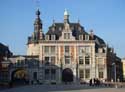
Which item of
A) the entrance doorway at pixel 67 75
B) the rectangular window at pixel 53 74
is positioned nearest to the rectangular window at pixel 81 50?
the entrance doorway at pixel 67 75

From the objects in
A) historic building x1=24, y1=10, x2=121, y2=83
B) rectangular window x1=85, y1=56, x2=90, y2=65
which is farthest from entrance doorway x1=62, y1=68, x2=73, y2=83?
rectangular window x1=85, y1=56, x2=90, y2=65

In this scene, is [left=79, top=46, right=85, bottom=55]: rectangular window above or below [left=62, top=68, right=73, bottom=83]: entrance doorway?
above

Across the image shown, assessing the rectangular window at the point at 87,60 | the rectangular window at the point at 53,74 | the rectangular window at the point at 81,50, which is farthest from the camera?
the rectangular window at the point at 81,50

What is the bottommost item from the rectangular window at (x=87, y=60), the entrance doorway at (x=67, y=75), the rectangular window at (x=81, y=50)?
the entrance doorway at (x=67, y=75)

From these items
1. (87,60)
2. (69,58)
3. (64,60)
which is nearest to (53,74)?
(64,60)

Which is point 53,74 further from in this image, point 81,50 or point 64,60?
point 81,50

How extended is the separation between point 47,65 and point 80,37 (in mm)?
9811

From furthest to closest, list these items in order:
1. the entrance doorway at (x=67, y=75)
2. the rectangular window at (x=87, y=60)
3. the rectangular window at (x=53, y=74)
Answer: the entrance doorway at (x=67, y=75)
the rectangular window at (x=87, y=60)
the rectangular window at (x=53, y=74)

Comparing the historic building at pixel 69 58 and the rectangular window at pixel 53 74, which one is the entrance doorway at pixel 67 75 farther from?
the rectangular window at pixel 53 74

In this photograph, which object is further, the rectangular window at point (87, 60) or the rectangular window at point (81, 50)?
the rectangular window at point (81, 50)

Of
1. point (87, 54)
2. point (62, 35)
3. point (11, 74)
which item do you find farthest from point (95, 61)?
point (11, 74)

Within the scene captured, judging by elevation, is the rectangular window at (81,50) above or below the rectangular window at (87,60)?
above

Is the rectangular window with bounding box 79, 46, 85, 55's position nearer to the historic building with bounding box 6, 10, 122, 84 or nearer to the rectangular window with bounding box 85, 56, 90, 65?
the historic building with bounding box 6, 10, 122, 84

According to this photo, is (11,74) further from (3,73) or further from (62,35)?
(62,35)
